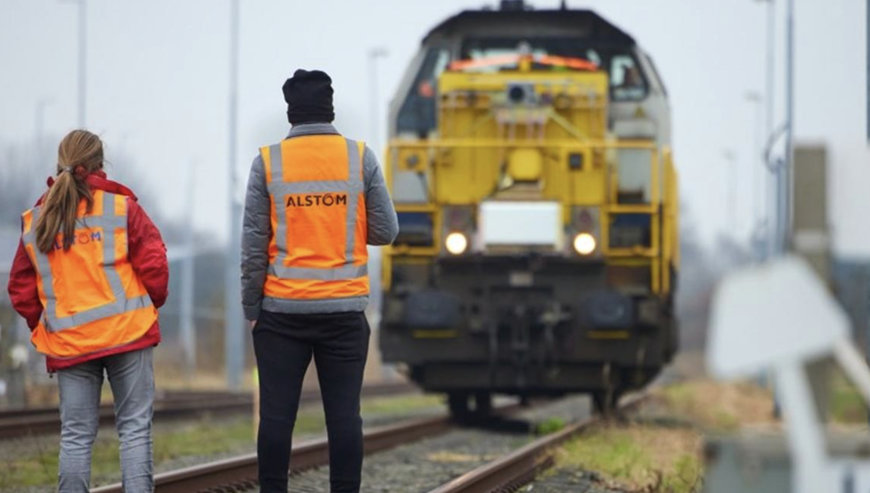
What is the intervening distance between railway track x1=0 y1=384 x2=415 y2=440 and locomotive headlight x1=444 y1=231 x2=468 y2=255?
361 centimetres

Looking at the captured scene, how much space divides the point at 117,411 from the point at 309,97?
146 cm

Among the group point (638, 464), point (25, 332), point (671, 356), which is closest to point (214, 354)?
point (25, 332)

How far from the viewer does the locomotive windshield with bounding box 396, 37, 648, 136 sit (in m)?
14.2

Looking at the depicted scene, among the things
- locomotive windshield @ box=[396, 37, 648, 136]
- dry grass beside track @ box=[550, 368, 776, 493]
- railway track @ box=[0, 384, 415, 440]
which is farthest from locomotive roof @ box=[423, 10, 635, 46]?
railway track @ box=[0, 384, 415, 440]

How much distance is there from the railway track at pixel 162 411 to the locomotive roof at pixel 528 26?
484 cm

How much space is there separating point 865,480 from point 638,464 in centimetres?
680

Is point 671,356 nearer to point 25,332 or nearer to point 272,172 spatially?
point 272,172

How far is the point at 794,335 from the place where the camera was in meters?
3.54

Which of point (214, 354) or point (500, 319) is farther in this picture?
point (214, 354)

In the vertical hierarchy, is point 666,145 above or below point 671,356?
above

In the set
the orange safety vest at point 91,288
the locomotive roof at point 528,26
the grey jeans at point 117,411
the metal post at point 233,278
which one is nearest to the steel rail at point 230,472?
the grey jeans at point 117,411

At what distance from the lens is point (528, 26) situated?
48.5 ft

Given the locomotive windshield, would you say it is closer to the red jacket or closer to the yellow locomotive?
the yellow locomotive

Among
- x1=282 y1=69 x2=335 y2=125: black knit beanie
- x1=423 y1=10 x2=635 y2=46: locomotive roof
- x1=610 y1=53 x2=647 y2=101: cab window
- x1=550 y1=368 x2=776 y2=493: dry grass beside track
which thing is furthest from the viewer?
x1=423 y1=10 x2=635 y2=46: locomotive roof
